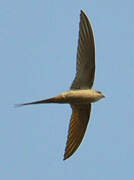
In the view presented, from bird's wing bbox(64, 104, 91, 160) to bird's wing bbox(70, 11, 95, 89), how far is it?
44cm

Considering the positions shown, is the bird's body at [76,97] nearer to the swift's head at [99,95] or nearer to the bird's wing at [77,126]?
the swift's head at [99,95]

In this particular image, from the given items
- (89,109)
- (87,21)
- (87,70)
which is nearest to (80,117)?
(89,109)

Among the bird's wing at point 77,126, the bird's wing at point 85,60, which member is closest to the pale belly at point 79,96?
the bird's wing at point 85,60

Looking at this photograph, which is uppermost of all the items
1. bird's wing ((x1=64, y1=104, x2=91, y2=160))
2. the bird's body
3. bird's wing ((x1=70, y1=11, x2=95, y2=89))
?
bird's wing ((x1=70, y1=11, x2=95, y2=89))

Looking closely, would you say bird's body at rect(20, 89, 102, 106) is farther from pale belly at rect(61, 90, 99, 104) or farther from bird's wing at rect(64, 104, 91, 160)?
bird's wing at rect(64, 104, 91, 160)

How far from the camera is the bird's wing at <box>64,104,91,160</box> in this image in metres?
9.32

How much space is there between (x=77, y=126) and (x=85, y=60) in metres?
1.01

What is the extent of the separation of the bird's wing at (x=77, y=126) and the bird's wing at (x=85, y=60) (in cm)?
44

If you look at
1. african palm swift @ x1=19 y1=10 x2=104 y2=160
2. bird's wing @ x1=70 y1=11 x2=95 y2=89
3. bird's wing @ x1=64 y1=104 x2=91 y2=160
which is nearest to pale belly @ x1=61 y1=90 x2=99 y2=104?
african palm swift @ x1=19 y1=10 x2=104 y2=160

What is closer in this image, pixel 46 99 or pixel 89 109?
pixel 46 99

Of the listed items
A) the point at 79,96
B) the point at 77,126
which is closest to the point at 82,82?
the point at 79,96

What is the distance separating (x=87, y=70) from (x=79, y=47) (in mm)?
329

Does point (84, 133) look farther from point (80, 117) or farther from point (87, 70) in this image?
point (87, 70)

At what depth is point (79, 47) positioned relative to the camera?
29.2 feet
